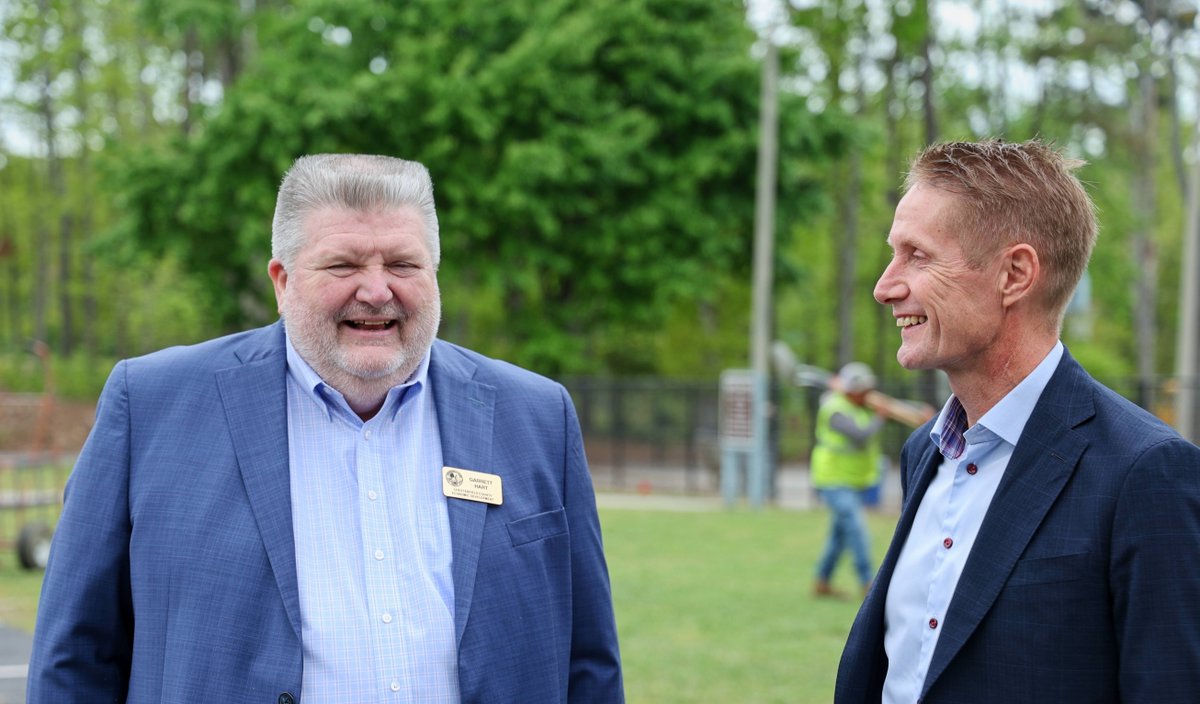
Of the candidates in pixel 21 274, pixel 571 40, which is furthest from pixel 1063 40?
pixel 21 274

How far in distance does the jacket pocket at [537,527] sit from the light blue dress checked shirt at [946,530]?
769mm

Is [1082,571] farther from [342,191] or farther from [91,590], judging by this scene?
[91,590]

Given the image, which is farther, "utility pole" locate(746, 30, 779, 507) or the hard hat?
"utility pole" locate(746, 30, 779, 507)

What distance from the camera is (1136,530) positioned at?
2.18 m

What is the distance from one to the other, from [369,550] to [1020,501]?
1332 millimetres

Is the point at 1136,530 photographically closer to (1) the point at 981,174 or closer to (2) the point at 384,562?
(1) the point at 981,174

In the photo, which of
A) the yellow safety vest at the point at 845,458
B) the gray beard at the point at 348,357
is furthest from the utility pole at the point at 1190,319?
the gray beard at the point at 348,357

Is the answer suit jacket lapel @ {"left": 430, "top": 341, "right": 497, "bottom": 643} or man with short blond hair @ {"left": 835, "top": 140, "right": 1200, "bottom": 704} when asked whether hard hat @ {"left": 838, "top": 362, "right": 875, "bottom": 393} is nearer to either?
suit jacket lapel @ {"left": 430, "top": 341, "right": 497, "bottom": 643}

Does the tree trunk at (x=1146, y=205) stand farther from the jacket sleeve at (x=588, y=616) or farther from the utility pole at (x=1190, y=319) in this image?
the jacket sleeve at (x=588, y=616)

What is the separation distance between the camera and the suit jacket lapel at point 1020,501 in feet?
7.65

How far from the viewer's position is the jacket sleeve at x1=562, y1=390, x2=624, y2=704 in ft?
9.92

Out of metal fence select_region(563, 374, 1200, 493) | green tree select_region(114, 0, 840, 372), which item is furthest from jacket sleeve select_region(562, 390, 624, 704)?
green tree select_region(114, 0, 840, 372)

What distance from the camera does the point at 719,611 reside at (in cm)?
1058

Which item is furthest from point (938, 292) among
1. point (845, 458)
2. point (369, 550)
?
point (845, 458)
